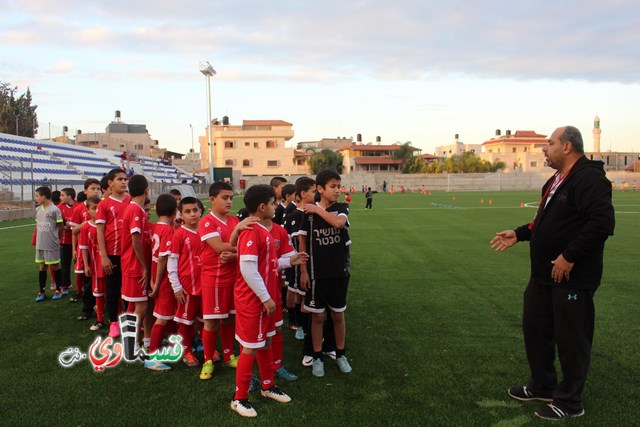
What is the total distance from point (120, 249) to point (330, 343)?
2593 mm

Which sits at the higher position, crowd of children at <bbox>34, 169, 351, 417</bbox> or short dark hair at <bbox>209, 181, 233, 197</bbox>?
short dark hair at <bbox>209, 181, 233, 197</bbox>

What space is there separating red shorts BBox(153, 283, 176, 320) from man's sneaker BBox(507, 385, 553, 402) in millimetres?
3328

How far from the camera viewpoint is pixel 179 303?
477cm

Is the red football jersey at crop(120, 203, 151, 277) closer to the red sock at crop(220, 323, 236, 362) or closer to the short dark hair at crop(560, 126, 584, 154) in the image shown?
the red sock at crop(220, 323, 236, 362)

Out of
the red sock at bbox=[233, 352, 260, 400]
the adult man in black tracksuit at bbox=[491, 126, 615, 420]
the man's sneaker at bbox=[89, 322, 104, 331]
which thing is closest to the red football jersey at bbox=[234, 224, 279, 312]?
the red sock at bbox=[233, 352, 260, 400]

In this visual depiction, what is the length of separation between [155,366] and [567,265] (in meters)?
3.81

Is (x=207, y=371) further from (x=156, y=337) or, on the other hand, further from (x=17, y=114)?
(x=17, y=114)

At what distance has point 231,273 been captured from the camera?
431 cm

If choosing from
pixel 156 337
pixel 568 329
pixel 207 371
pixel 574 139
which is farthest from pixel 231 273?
pixel 574 139

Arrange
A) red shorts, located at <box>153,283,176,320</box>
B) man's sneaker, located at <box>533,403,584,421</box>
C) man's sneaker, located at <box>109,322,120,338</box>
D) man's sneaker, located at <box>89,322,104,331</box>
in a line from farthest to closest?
man's sneaker, located at <box>89,322,104,331</box> < man's sneaker, located at <box>109,322,120,338</box> < red shorts, located at <box>153,283,176,320</box> < man's sneaker, located at <box>533,403,584,421</box>

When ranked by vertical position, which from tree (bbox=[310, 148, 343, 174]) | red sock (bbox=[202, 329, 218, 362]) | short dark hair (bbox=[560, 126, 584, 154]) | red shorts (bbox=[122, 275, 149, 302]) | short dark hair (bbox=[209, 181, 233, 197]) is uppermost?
tree (bbox=[310, 148, 343, 174])

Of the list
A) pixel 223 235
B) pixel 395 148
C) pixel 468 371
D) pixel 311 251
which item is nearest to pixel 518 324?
pixel 468 371

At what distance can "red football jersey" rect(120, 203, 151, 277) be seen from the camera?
4.97 m

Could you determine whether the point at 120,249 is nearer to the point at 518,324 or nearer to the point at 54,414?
the point at 54,414
